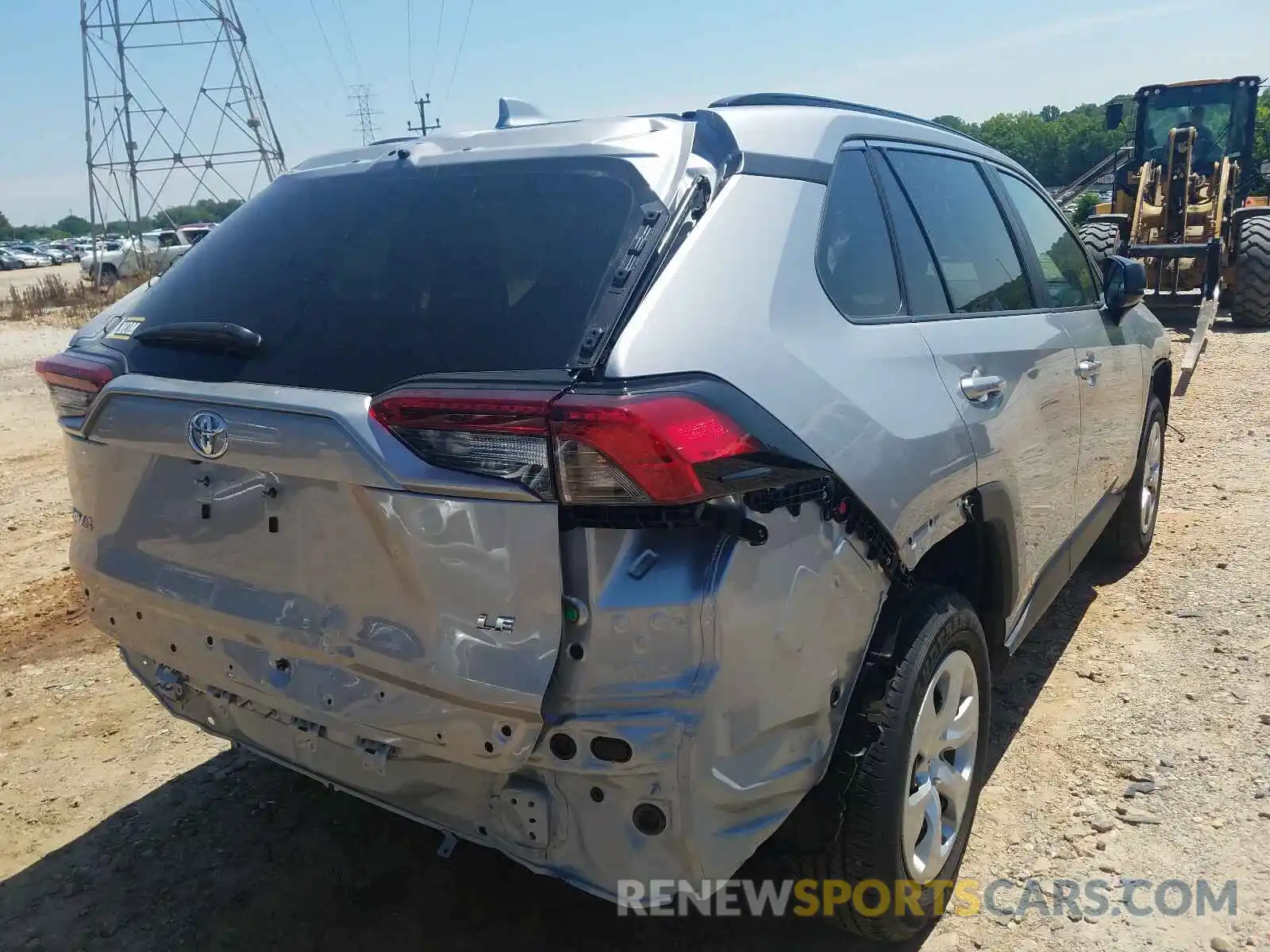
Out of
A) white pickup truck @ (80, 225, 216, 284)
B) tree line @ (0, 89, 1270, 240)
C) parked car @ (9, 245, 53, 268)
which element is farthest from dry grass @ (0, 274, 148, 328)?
parked car @ (9, 245, 53, 268)

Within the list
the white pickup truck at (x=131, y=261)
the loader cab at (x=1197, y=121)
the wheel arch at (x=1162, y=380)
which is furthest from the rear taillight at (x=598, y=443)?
the white pickup truck at (x=131, y=261)

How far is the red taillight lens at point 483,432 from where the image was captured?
66.2 inches

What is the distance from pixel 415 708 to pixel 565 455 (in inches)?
23.2

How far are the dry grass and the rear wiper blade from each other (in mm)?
17340

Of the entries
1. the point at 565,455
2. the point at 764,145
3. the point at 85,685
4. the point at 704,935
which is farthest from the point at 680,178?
the point at 85,685

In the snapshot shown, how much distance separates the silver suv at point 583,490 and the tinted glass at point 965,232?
107 millimetres

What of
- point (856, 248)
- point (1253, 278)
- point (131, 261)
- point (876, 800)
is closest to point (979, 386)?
point (856, 248)

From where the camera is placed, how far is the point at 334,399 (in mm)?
1866

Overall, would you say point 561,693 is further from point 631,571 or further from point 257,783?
point 257,783

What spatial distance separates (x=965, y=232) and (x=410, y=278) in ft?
5.85

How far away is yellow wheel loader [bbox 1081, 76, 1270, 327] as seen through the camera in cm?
1198

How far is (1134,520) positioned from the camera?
4.71 meters

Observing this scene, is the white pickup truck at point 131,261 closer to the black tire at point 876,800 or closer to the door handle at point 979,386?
the door handle at point 979,386

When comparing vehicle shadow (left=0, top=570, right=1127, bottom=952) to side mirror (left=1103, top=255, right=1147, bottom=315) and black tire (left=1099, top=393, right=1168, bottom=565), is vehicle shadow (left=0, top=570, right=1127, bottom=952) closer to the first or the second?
side mirror (left=1103, top=255, right=1147, bottom=315)
